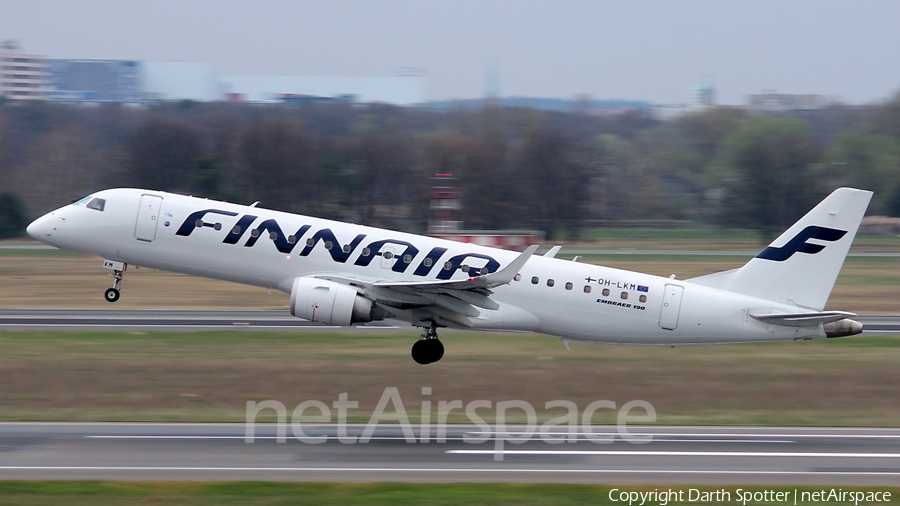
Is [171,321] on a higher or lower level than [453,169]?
lower

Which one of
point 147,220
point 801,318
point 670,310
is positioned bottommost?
point 801,318

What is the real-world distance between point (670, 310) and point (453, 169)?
59.3 m

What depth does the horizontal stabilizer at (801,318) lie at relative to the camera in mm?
24297

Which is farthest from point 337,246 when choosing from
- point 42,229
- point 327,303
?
point 42,229

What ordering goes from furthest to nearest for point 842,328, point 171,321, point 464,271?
point 171,321 → point 464,271 → point 842,328

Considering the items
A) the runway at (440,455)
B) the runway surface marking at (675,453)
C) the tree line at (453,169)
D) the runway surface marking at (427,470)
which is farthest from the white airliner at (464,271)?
the tree line at (453,169)

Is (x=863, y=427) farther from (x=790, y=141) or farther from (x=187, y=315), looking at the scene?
(x=790, y=141)

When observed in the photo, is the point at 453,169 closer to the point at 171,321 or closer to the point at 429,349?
the point at 171,321

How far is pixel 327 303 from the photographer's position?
24109 mm

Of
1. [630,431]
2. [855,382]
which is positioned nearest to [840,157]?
[855,382]

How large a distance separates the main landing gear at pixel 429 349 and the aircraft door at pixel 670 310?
619 centimetres

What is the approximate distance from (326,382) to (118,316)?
653 inches

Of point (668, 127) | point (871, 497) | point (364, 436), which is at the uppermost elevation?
point (668, 127)

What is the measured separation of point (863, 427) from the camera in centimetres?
2339
